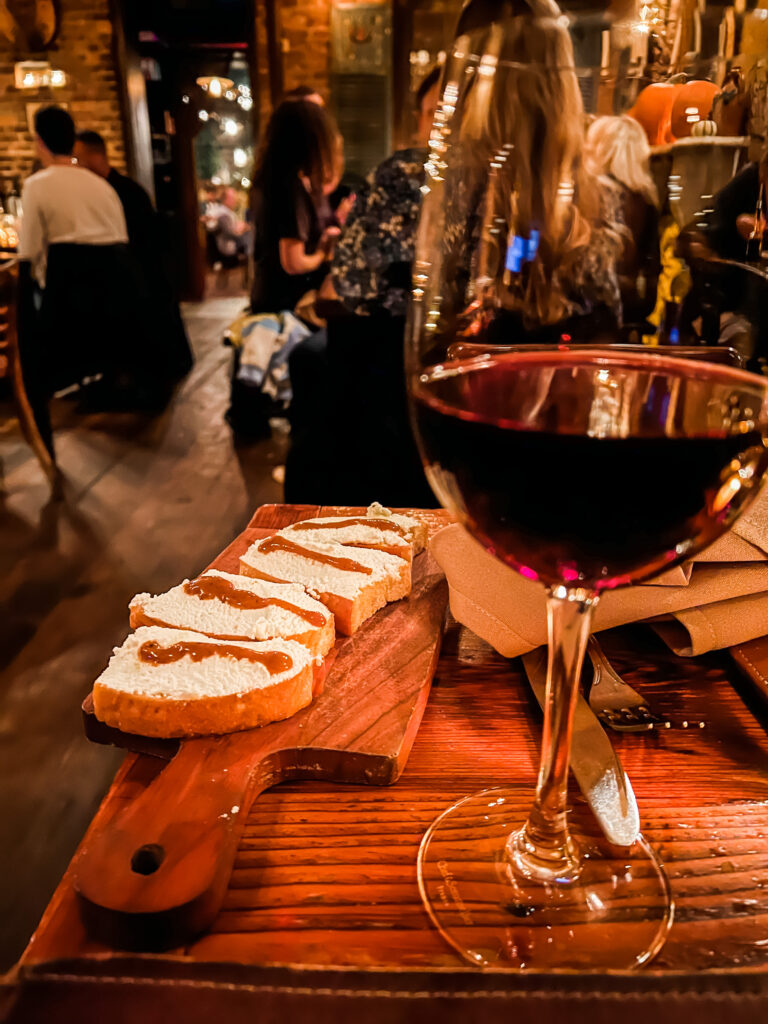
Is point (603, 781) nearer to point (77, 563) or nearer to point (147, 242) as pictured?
point (77, 563)

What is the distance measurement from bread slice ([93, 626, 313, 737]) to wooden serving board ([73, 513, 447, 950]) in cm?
1

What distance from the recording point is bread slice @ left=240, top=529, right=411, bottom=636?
2.47ft

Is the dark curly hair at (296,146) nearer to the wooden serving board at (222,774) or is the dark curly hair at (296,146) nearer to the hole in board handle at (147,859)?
the wooden serving board at (222,774)

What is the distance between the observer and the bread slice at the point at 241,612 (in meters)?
0.68

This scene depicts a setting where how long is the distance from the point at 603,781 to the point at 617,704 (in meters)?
0.11

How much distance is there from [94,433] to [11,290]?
48.1 inches

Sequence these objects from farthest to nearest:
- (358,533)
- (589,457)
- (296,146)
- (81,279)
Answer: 1. (81,279)
2. (296,146)
3. (358,533)
4. (589,457)

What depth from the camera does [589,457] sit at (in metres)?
0.37

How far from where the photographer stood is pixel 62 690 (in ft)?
6.57

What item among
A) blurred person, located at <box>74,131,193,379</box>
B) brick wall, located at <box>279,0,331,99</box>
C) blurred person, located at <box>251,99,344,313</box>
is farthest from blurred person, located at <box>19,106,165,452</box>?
brick wall, located at <box>279,0,331,99</box>

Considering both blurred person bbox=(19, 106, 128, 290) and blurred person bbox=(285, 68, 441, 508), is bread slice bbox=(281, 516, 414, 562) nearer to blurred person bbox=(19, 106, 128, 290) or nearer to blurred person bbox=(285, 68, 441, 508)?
blurred person bbox=(285, 68, 441, 508)

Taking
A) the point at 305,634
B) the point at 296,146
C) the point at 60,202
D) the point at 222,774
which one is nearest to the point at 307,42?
the point at 60,202

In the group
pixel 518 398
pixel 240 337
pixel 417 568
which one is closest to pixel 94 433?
pixel 240 337

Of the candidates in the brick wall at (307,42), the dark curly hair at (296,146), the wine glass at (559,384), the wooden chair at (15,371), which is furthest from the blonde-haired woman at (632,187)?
the brick wall at (307,42)
